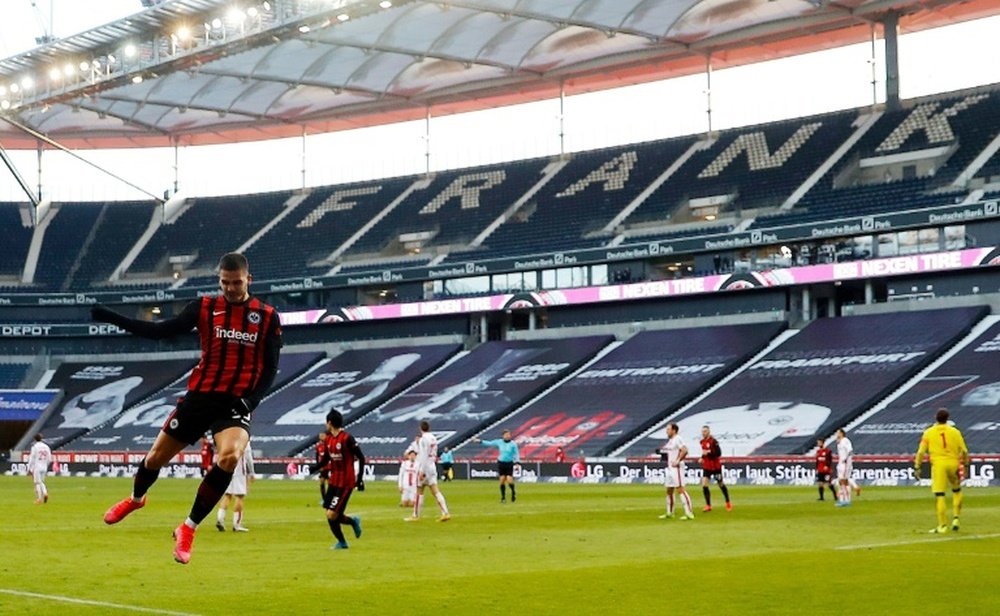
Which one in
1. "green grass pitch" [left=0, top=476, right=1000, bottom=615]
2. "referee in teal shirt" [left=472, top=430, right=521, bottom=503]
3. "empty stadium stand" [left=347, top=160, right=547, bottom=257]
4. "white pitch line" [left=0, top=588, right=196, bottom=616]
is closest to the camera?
"white pitch line" [left=0, top=588, right=196, bottom=616]

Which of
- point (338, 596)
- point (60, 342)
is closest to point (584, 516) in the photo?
point (338, 596)

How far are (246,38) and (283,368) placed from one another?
113 feet

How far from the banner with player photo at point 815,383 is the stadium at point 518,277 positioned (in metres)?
0.19

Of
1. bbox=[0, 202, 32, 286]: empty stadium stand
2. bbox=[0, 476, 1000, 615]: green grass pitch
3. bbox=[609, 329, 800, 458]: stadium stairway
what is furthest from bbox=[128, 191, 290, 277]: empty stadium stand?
bbox=[0, 476, 1000, 615]: green grass pitch

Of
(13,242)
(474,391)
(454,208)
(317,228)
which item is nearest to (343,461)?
(474,391)

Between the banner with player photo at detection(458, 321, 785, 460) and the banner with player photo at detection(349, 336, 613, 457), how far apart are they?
1267 millimetres

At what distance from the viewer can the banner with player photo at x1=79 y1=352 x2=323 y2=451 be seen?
7106cm

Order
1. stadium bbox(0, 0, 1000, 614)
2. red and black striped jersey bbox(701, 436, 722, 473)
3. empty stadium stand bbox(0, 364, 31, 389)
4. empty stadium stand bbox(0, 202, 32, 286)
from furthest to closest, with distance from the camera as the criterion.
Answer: empty stadium stand bbox(0, 202, 32, 286)
empty stadium stand bbox(0, 364, 31, 389)
stadium bbox(0, 0, 1000, 614)
red and black striped jersey bbox(701, 436, 722, 473)

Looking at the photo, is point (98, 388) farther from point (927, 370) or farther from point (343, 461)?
point (343, 461)

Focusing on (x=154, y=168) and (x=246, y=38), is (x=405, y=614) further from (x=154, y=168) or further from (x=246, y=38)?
(x=154, y=168)

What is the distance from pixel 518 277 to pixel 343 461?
52.6 meters

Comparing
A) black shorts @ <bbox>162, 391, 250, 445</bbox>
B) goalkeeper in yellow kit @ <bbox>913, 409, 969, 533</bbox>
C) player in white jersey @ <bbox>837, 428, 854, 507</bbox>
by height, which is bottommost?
player in white jersey @ <bbox>837, 428, 854, 507</bbox>

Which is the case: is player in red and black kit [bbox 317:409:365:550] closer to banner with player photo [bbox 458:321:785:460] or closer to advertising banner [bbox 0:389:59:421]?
banner with player photo [bbox 458:321:785:460]

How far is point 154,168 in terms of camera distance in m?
95.1
